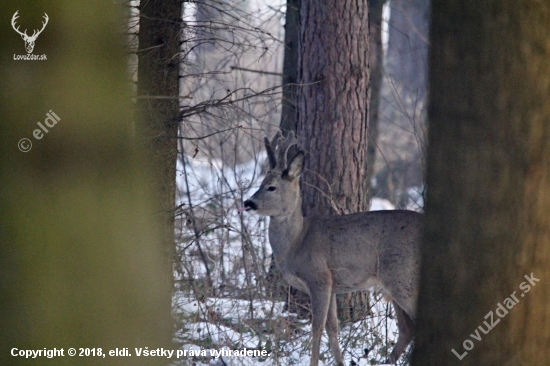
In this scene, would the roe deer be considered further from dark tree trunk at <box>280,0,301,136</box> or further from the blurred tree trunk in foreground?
the blurred tree trunk in foreground

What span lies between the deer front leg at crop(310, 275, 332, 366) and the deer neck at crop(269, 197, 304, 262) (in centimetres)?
51

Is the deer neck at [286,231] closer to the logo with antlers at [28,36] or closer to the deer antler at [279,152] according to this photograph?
the deer antler at [279,152]

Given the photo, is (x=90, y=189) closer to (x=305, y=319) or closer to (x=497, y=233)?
(x=497, y=233)

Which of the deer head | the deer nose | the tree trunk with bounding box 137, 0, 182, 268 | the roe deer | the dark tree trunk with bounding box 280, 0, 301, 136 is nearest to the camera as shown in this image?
the tree trunk with bounding box 137, 0, 182, 268

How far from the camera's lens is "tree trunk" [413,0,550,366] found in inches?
129

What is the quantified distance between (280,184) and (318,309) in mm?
1289

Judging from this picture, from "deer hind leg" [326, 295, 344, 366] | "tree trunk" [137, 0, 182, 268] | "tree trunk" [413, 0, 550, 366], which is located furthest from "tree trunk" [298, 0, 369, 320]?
"tree trunk" [413, 0, 550, 366]

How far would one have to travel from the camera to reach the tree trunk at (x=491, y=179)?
10.7 ft

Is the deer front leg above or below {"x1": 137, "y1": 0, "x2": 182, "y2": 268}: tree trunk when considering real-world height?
below

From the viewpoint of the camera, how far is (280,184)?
6.79 metres

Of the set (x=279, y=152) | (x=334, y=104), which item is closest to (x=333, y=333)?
(x=279, y=152)

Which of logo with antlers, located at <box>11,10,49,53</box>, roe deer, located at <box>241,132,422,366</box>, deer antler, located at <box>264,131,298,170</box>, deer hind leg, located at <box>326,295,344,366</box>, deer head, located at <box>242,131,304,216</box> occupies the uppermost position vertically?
logo with antlers, located at <box>11,10,49,53</box>

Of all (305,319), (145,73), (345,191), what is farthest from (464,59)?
(305,319)

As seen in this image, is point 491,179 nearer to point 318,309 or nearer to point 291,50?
point 318,309
